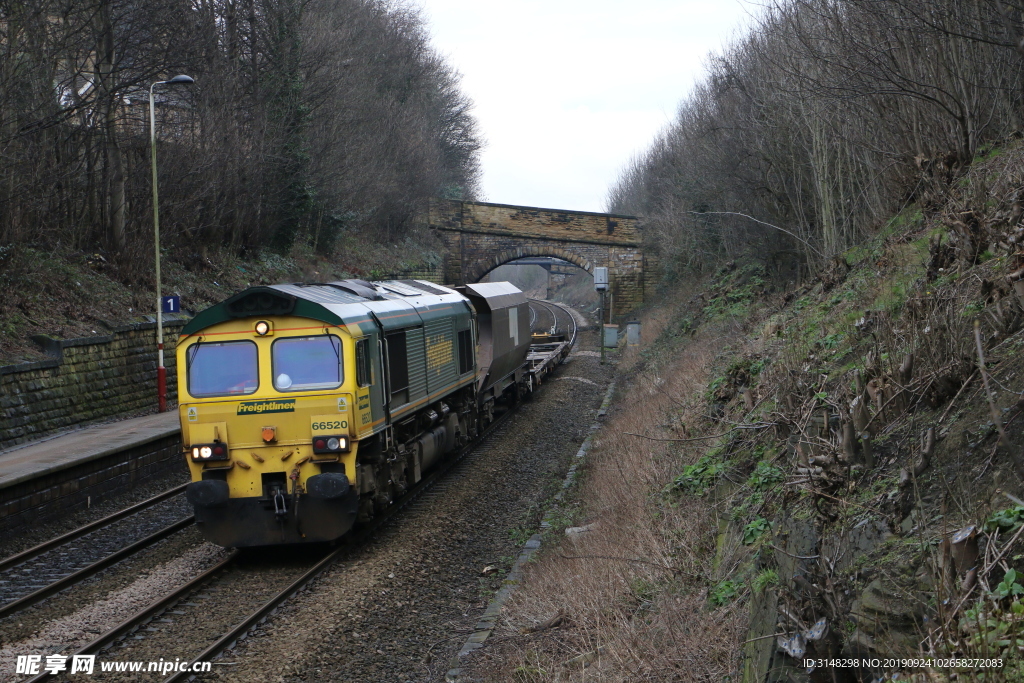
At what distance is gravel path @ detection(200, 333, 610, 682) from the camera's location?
22.9ft

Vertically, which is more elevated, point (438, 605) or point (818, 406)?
point (818, 406)

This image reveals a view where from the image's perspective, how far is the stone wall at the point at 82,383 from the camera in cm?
1444

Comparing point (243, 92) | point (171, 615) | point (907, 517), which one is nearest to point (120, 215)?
point (243, 92)

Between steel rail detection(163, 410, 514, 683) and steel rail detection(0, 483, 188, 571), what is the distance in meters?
3.49

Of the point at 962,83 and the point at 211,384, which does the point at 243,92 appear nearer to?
the point at 211,384

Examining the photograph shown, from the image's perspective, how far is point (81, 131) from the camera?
1981 centimetres

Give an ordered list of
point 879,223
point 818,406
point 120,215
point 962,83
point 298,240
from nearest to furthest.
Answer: point 818,406 < point 962,83 < point 879,223 < point 120,215 < point 298,240

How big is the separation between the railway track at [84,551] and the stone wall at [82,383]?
12.3 feet

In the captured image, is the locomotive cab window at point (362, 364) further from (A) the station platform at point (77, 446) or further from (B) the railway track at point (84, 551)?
(A) the station platform at point (77, 446)

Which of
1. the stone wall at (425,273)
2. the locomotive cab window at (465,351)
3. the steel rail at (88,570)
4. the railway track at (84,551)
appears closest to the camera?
the steel rail at (88,570)

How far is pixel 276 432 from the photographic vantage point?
30.4ft

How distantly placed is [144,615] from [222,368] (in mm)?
2787

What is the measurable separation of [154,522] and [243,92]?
18.5 metres

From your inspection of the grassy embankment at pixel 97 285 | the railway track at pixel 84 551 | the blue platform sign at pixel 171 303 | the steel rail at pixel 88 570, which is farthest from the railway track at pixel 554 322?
the steel rail at pixel 88 570
